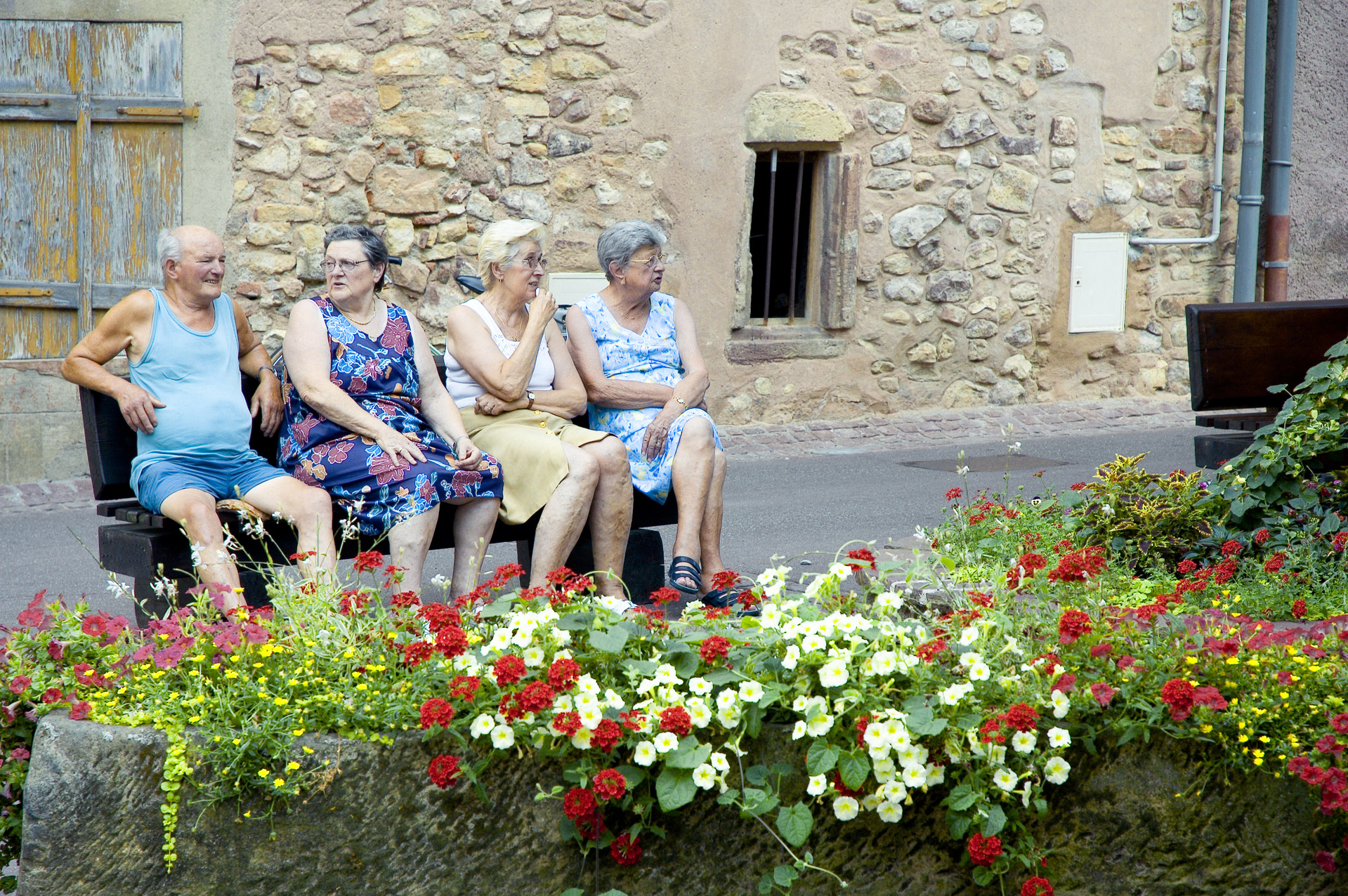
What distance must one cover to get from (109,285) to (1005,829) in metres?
6.50

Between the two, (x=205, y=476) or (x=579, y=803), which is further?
(x=205, y=476)

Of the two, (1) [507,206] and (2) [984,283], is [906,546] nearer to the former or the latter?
(1) [507,206]

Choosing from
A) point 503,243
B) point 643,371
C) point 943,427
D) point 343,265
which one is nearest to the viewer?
point 343,265

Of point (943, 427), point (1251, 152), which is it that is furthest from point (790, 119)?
point (1251, 152)

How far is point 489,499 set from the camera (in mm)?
4109

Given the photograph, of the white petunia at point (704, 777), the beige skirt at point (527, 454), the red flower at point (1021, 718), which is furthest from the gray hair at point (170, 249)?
the red flower at point (1021, 718)

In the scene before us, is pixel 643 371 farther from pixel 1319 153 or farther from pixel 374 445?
pixel 1319 153

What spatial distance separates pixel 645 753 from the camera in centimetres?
217

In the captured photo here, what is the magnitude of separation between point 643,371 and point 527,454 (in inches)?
29.4

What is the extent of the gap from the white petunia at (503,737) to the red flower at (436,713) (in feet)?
0.25

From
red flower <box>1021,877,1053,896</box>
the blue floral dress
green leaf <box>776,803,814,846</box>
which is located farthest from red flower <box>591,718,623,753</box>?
the blue floral dress

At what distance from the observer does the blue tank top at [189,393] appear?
12.9ft

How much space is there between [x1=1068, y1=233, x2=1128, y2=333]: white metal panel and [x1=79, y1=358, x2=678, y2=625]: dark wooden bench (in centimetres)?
662

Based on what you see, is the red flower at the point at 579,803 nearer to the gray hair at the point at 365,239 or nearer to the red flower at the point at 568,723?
the red flower at the point at 568,723
